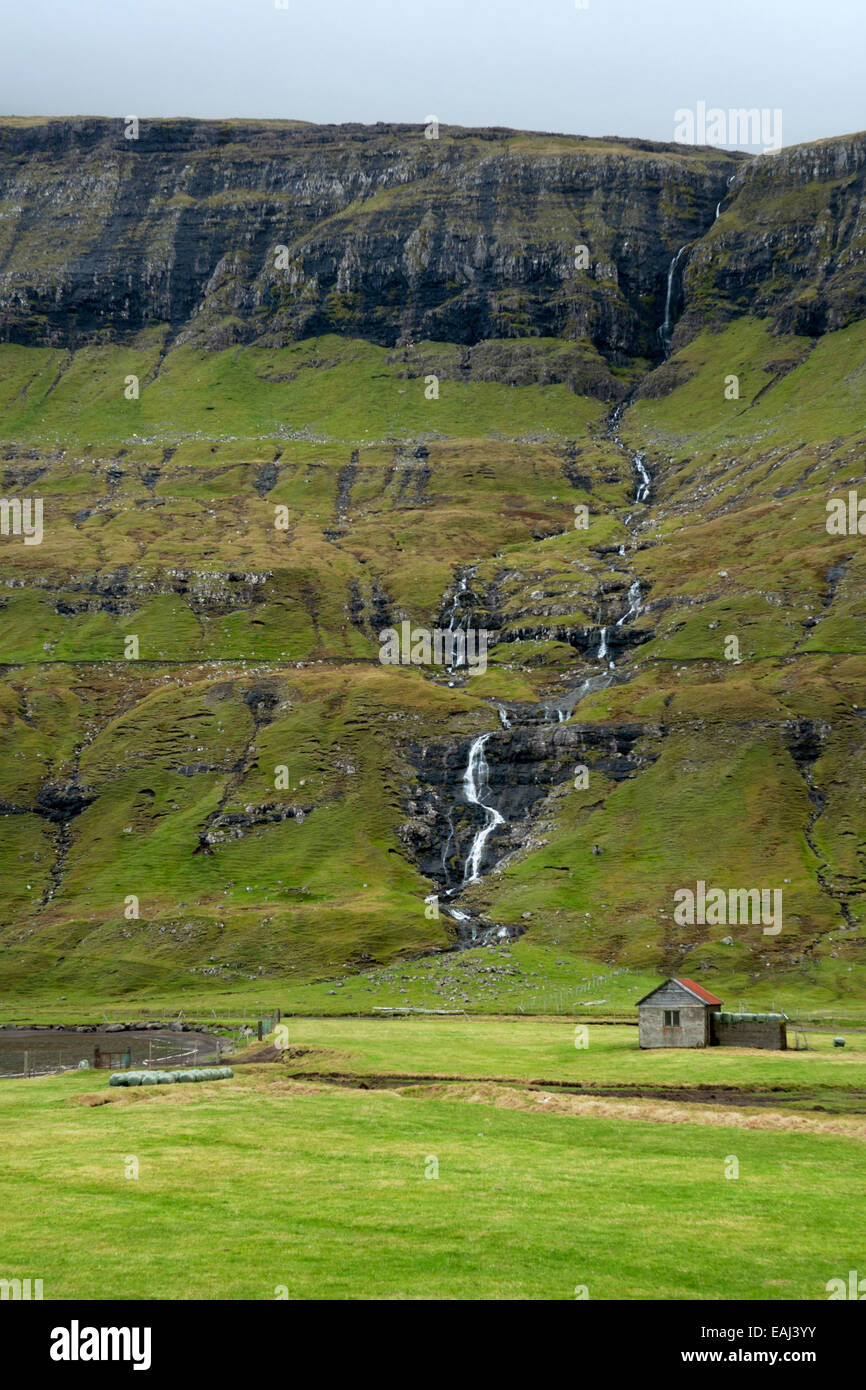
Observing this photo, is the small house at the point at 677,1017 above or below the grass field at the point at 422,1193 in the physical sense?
above

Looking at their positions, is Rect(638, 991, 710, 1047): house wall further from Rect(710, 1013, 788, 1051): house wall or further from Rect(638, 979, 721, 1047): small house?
Rect(710, 1013, 788, 1051): house wall

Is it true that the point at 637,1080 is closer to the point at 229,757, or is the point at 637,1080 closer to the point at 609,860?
the point at 609,860

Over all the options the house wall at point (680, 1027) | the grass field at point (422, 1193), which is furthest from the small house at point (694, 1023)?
the grass field at point (422, 1193)

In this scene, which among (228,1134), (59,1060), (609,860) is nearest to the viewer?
(228,1134)

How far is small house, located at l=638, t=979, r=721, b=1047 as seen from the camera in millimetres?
81125

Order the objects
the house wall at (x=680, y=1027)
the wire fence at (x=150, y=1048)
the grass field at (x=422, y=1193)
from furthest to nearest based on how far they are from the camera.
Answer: the house wall at (x=680, y=1027), the wire fence at (x=150, y=1048), the grass field at (x=422, y=1193)

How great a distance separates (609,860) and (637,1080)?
9269 cm

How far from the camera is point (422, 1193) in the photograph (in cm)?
3681

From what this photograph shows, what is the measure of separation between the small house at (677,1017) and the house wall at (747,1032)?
95 centimetres

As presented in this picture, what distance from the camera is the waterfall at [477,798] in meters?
166

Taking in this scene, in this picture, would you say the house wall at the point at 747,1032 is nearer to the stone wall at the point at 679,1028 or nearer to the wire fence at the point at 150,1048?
the stone wall at the point at 679,1028

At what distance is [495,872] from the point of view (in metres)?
163

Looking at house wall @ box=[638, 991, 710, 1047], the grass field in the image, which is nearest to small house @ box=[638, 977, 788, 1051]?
house wall @ box=[638, 991, 710, 1047]
